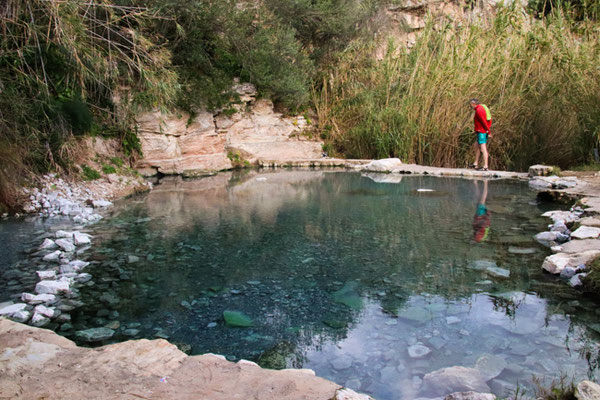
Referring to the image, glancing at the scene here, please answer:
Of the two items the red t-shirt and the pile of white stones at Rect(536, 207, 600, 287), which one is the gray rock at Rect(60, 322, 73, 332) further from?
the red t-shirt

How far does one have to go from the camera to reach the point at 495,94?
9.12 m

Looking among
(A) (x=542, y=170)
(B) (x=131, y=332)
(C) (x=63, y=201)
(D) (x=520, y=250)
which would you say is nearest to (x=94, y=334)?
(B) (x=131, y=332)

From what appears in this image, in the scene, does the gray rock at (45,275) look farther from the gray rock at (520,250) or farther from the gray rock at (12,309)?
the gray rock at (520,250)

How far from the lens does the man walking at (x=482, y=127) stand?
819cm

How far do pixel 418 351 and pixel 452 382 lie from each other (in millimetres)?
317

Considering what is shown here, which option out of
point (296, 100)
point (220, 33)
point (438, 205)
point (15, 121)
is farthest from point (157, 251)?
point (296, 100)

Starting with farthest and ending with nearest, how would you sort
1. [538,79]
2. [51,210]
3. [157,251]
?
[538,79] < [51,210] < [157,251]

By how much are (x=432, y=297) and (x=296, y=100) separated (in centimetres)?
988

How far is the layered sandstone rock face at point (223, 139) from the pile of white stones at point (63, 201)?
2.53 metres

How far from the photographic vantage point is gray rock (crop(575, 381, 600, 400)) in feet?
4.78

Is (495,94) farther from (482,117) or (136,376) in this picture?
(136,376)

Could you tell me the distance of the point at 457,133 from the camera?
363 inches

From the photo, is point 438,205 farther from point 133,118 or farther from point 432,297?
point 133,118

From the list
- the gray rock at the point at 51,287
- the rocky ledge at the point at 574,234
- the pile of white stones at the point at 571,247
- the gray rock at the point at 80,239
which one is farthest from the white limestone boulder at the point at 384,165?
the gray rock at the point at 51,287
